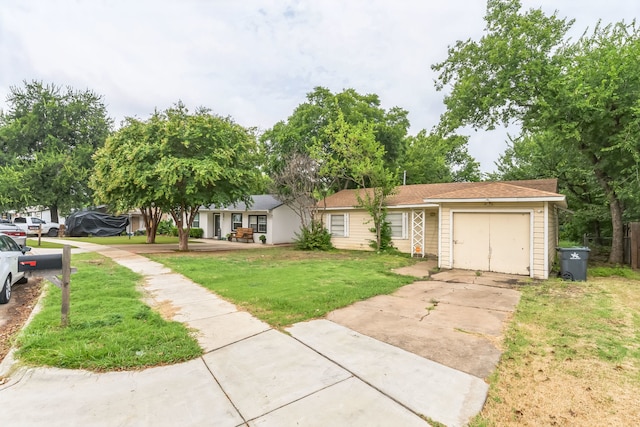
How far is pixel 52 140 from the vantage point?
25.7 metres

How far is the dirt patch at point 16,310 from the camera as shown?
13.7 ft

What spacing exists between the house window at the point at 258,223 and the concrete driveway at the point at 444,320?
13.9 m

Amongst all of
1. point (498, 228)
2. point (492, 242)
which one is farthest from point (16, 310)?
point (498, 228)

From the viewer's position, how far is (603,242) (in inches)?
691

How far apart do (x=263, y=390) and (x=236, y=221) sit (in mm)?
19900

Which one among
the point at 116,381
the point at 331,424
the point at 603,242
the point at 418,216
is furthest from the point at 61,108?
the point at 603,242

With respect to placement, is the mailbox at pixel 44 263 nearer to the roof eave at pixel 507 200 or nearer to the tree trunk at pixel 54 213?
the roof eave at pixel 507 200

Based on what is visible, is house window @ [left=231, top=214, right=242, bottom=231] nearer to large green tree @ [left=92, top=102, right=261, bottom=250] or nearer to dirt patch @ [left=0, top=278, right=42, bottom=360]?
large green tree @ [left=92, top=102, right=261, bottom=250]

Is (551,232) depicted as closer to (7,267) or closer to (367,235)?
(367,235)

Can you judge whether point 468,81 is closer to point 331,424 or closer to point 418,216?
point 418,216

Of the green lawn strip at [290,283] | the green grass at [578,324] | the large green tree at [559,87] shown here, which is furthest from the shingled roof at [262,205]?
the green grass at [578,324]

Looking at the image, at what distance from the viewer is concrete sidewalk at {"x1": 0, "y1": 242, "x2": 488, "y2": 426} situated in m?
2.45

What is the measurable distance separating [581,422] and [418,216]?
1189 centimetres

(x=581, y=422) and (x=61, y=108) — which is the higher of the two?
(x=61, y=108)
